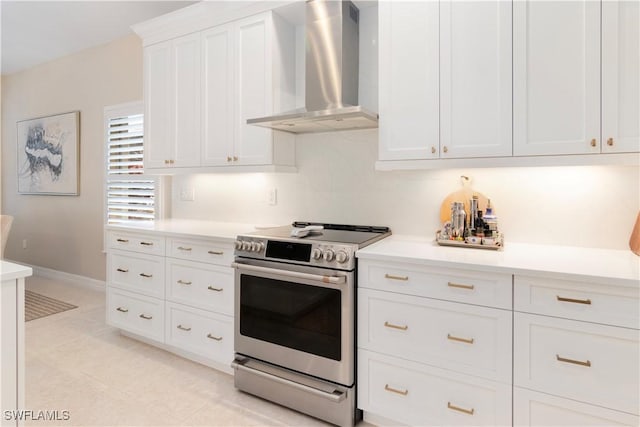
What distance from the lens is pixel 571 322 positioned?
5.08ft

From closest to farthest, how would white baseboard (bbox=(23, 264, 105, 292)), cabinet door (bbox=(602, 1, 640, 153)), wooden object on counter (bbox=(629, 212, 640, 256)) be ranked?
cabinet door (bbox=(602, 1, 640, 153))
wooden object on counter (bbox=(629, 212, 640, 256))
white baseboard (bbox=(23, 264, 105, 292))

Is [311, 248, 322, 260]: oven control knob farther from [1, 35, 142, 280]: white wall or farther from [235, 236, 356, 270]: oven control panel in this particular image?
[1, 35, 142, 280]: white wall

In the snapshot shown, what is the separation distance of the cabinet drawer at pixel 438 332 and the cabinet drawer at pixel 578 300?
121mm

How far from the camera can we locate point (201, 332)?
263cm

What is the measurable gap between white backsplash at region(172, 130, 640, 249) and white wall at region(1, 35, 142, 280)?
5.23ft

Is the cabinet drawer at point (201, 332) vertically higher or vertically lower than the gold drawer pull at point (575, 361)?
lower

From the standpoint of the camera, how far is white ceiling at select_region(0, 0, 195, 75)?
343 centimetres

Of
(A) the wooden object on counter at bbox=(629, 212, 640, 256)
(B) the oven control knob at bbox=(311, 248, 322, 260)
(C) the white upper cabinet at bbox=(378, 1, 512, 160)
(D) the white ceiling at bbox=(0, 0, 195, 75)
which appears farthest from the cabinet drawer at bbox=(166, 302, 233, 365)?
(D) the white ceiling at bbox=(0, 0, 195, 75)

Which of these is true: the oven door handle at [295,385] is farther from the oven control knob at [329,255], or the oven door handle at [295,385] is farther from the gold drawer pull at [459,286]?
the gold drawer pull at [459,286]

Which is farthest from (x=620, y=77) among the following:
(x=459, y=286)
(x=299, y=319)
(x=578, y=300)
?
(x=299, y=319)

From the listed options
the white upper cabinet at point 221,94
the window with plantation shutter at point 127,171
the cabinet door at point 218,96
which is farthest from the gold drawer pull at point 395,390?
the window with plantation shutter at point 127,171

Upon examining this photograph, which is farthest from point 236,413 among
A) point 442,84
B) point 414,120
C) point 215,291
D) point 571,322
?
point 442,84

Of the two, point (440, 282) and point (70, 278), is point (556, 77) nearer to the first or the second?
point (440, 282)

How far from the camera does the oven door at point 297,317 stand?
2000mm
